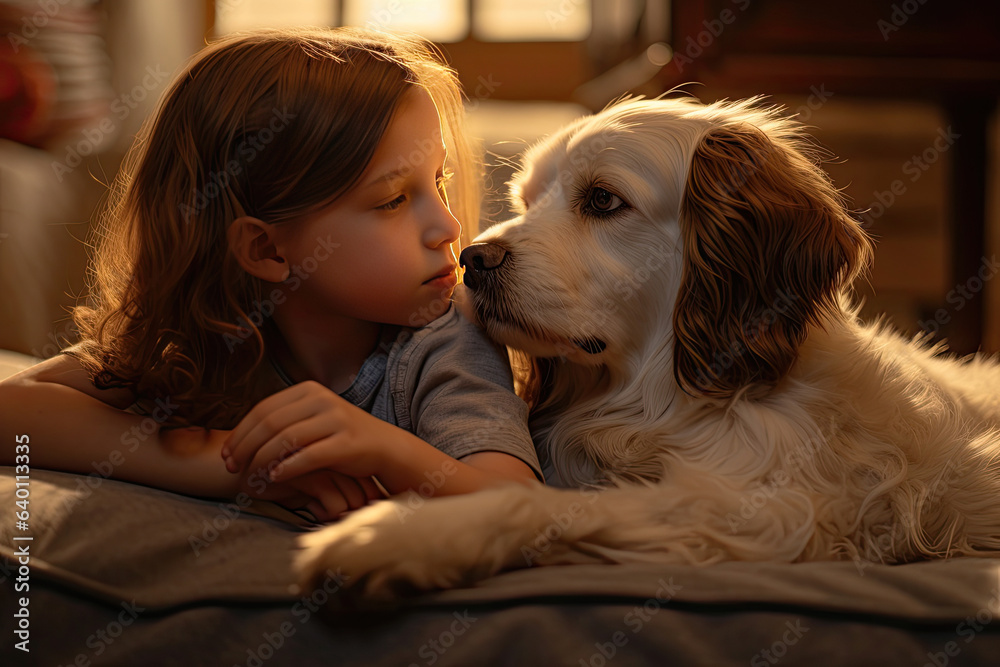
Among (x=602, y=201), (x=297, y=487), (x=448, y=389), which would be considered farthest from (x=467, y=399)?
(x=602, y=201)

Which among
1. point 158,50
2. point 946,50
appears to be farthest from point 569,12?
point 946,50

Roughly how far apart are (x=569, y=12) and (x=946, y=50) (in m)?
4.52

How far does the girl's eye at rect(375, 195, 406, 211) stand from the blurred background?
0.40 meters

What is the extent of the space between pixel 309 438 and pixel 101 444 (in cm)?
37

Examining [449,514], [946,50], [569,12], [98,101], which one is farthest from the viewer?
[569,12]

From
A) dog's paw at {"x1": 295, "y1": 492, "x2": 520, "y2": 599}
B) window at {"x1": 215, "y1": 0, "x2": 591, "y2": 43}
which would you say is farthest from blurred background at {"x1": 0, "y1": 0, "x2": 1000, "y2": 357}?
window at {"x1": 215, "y1": 0, "x2": 591, "y2": 43}

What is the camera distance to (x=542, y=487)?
0.99 meters

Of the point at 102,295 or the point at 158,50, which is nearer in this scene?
the point at 102,295

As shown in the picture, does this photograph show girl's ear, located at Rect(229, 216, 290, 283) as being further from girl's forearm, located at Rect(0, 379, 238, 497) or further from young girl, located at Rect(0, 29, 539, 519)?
girl's forearm, located at Rect(0, 379, 238, 497)

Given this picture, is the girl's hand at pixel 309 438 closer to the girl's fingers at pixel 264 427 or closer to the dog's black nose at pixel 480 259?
the girl's fingers at pixel 264 427

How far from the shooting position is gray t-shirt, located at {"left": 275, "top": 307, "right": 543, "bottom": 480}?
1106 mm

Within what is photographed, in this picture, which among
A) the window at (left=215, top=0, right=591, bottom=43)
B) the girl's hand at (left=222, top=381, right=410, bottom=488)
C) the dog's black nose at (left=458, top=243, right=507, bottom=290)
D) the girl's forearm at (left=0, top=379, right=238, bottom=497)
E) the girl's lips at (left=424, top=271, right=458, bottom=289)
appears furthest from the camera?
the window at (left=215, top=0, right=591, bottom=43)

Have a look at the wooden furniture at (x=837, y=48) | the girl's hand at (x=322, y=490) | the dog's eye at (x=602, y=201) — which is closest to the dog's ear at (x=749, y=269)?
the dog's eye at (x=602, y=201)

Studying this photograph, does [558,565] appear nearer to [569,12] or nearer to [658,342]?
[658,342]
